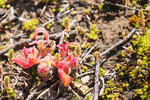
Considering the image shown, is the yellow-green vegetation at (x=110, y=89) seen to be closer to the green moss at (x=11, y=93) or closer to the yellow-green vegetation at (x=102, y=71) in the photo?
the yellow-green vegetation at (x=102, y=71)

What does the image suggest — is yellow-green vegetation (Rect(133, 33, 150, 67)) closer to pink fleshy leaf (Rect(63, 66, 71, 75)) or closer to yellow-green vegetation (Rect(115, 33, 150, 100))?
yellow-green vegetation (Rect(115, 33, 150, 100))

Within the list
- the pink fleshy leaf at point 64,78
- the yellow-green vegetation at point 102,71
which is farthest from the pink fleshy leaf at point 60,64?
the yellow-green vegetation at point 102,71

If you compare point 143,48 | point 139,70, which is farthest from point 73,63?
point 143,48

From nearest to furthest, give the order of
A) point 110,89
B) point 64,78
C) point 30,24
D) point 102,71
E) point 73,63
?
point 64,78 < point 73,63 < point 110,89 < point 102,71 < point 30,24

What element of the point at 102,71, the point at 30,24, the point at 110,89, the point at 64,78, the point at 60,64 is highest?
the point at 30,24

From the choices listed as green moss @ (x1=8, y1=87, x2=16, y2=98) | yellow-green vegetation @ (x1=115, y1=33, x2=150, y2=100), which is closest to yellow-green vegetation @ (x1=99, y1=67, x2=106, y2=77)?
yellow-green vegetation @ (x1=115, y1=33, x2=150, y2=100)

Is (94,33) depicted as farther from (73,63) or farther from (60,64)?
(60,64)

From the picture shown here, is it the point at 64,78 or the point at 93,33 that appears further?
the point at 93,33

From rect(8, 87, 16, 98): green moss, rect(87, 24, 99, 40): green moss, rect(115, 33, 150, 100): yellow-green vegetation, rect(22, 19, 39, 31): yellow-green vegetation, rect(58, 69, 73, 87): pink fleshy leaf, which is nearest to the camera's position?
rect(58, 69, 73, 87): pink fleshy leaf
